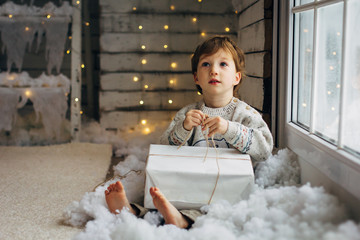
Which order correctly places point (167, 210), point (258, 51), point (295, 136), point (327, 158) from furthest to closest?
point (258, 51) → point (295, 136) → point (327, 158) → point (167, 210)

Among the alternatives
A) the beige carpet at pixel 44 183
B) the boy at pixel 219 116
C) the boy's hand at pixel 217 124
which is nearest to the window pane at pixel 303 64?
the boy at pixel 219 116

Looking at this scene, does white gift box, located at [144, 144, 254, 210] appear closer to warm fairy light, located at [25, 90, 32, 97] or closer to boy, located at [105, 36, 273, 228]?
boy, located at [105, 36, 273, 228]

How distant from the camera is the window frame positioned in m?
1.34

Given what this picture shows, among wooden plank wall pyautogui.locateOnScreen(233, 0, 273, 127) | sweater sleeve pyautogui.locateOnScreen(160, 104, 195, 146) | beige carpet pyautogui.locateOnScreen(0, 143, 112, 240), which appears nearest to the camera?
beige carpet pyautogui.locateOnScreen(0, 143, 112, 240)

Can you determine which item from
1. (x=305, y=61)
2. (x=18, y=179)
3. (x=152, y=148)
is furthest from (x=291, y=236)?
(x=18, y=179)

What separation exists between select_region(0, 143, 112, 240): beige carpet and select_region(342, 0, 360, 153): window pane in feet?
3.51

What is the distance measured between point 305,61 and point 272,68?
0.28 metres

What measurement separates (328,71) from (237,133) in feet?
1.45

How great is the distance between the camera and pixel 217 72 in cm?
180

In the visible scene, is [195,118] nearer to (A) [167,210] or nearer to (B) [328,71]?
(A) [167,210]

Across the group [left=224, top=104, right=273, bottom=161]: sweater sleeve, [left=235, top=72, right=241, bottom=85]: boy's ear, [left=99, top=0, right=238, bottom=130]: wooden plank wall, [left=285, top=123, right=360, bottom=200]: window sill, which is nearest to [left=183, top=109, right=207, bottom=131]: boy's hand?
[left=224, top=104, right=273, bottom=161]: sweater sleeve

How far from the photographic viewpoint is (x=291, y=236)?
3.86ft

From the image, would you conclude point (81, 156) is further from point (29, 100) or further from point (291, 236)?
point (291, 236)

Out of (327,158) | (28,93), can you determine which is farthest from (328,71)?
(28,93)
